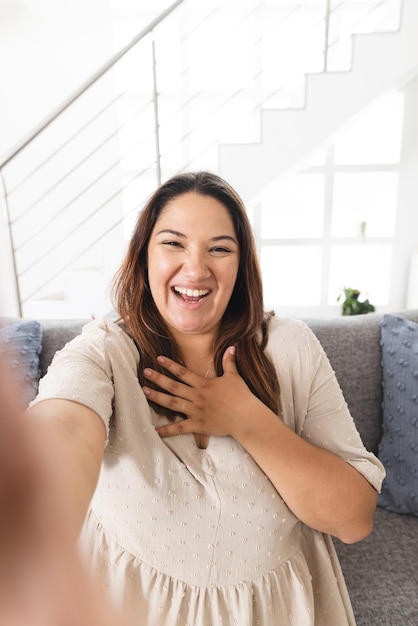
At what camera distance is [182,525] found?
2.49ft

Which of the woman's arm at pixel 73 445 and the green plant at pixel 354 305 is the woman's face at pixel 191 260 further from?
the green plant at pixel 354 305

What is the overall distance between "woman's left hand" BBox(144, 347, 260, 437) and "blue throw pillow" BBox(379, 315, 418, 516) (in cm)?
64

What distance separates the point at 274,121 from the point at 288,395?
2.08 meters

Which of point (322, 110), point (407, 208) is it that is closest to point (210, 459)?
point (322, 110)

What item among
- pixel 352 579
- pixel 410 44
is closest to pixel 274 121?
pixel 410 44

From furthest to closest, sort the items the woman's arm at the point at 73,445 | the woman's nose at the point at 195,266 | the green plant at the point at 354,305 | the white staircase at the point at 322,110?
the green plant at the point at 354,305, the white staircase at the point at 322,110, the woman's nose at the point at 195,266, the woman's arm at the point at 73,445

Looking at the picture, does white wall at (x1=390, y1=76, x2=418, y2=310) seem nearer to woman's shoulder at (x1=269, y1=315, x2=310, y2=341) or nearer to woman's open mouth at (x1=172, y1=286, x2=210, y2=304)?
woman's shoulder at (x1=269, y1=315, x2=310, y2=341)

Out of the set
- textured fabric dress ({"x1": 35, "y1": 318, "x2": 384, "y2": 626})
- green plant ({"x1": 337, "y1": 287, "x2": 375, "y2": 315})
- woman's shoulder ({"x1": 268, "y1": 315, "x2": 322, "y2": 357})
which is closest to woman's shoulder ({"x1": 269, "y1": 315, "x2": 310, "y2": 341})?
woman's shoulder ({"x1": 268, "y1": 315, "x2": 322, "y2": 357})

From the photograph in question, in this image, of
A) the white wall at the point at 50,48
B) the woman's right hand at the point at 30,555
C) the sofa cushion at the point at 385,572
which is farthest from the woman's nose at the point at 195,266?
the white wall at the point at 50,48

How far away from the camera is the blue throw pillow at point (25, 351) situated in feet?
3.82

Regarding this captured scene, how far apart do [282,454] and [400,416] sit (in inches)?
25.3

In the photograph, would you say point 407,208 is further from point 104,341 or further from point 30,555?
point 30,555

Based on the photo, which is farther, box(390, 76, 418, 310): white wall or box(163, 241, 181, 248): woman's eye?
box(390, 76, 418, 310): white wall

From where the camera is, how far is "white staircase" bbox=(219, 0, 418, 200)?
98.3 inches
